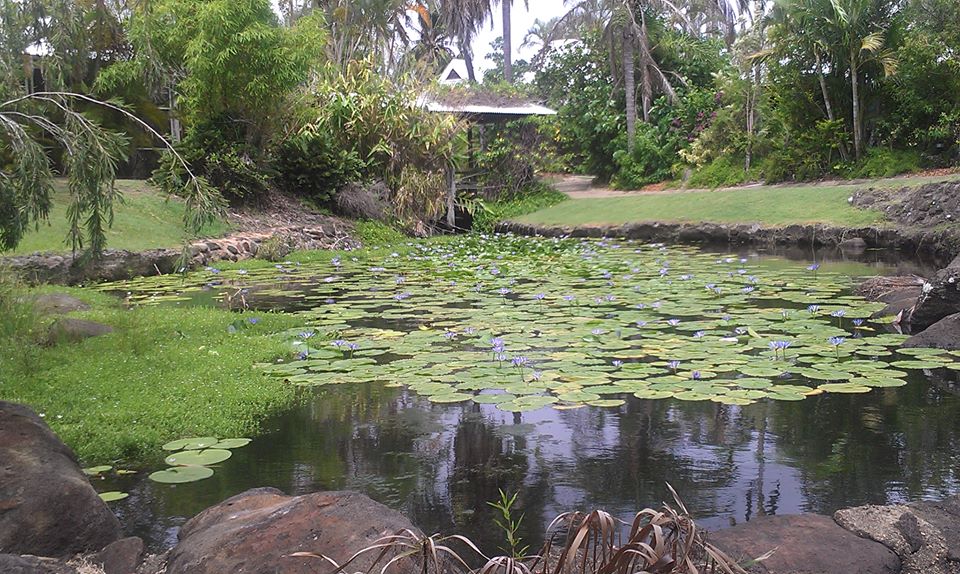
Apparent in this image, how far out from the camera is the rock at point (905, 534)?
2.68 meters

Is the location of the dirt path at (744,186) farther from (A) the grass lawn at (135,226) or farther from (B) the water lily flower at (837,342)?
(A) the grass lawn at (135,226)

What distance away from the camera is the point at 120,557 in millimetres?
2721

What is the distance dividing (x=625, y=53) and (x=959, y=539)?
23.5 meters

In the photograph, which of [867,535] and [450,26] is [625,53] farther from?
[867,535]

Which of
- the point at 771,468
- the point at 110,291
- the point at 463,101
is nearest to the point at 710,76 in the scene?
the point at 463,101

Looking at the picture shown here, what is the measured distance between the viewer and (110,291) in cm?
967

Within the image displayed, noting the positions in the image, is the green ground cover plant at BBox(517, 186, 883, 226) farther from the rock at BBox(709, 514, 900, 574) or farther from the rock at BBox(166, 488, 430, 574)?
the rock at BBox(166, 488, 430, 574)

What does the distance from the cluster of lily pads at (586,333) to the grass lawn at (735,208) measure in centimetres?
423

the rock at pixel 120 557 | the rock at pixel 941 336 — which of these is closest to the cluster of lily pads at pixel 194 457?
the rock at pixel 120 557

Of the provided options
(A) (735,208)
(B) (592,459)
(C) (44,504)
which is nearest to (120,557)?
(C) (44,504)

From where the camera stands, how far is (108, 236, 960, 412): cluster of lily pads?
4.96 m

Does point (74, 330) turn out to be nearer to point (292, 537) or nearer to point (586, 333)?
point (586, 333)

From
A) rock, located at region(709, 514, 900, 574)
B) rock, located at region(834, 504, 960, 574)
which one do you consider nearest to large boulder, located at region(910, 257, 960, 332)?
rock, located at region(834, 504, 960, 574)

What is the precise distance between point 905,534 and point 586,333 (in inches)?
145
